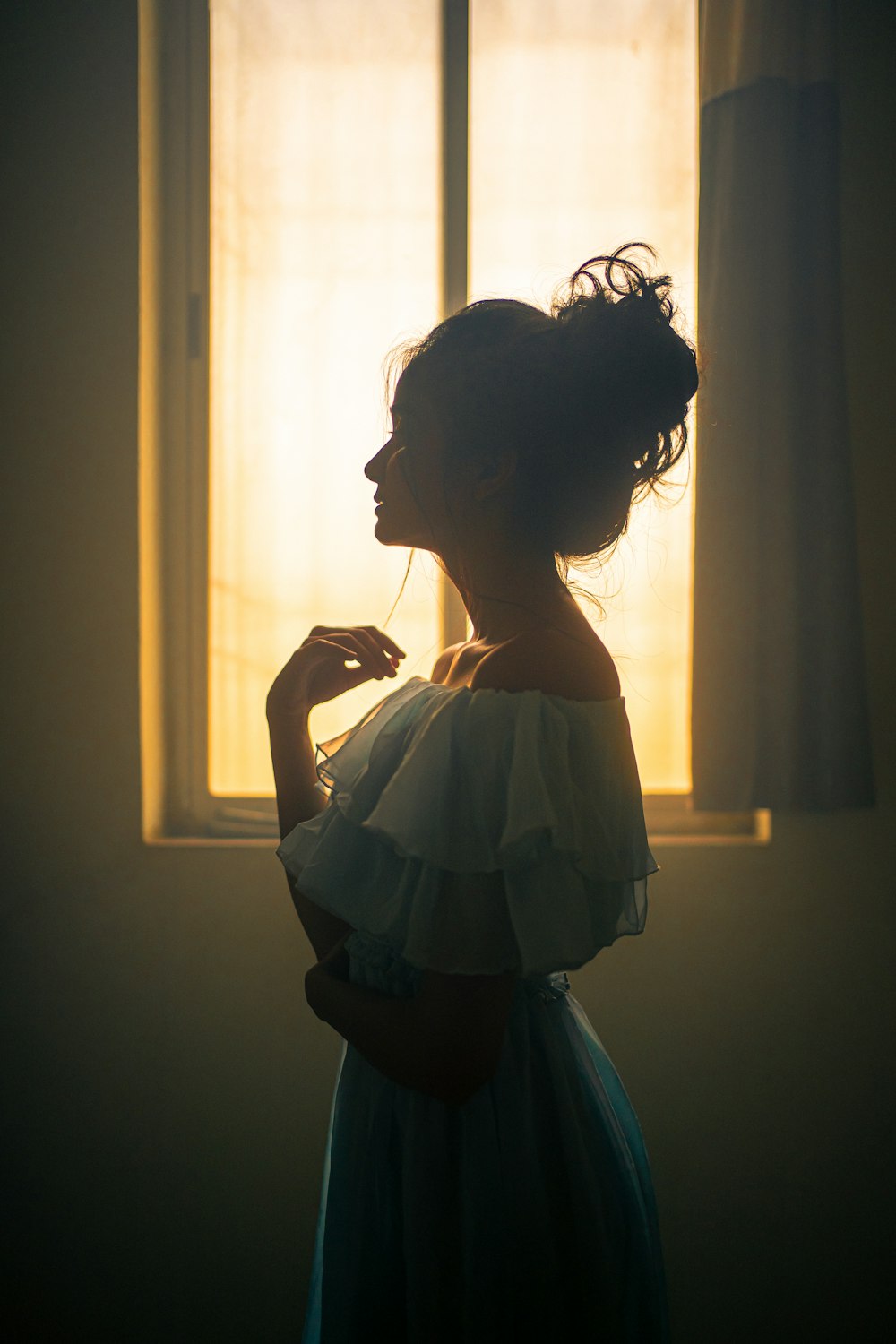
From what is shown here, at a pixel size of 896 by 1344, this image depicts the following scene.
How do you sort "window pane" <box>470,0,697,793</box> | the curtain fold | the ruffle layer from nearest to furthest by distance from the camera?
the ruffle layer → the curtain fold → "window pane" <box>470,0,697,793</box>

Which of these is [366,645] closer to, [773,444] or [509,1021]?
[509,1021]

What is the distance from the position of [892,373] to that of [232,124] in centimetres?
124

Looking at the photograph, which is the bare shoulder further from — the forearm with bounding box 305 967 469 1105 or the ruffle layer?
the forearm with bounding box 305 967 469 1105

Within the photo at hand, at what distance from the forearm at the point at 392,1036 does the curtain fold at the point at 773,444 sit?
844 millimetres

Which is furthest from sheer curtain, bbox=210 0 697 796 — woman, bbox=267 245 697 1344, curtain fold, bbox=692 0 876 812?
→ woman, bbox=267 245 697 1344

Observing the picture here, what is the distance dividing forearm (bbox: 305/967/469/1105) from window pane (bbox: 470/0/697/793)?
897 millimetres

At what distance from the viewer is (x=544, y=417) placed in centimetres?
66

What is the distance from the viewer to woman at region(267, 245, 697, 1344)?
24.1 inches

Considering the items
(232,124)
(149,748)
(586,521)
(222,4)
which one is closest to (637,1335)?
(586,521)

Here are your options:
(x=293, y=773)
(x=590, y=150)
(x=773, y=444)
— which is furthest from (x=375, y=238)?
(x=293, y=773)

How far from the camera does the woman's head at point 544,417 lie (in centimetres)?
66

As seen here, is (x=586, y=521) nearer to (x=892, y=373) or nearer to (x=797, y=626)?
(x=797, y=626)

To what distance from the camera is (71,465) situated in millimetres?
1424

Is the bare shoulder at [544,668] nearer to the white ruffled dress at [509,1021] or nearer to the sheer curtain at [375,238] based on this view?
the white ruffled dress at [509,1021]
